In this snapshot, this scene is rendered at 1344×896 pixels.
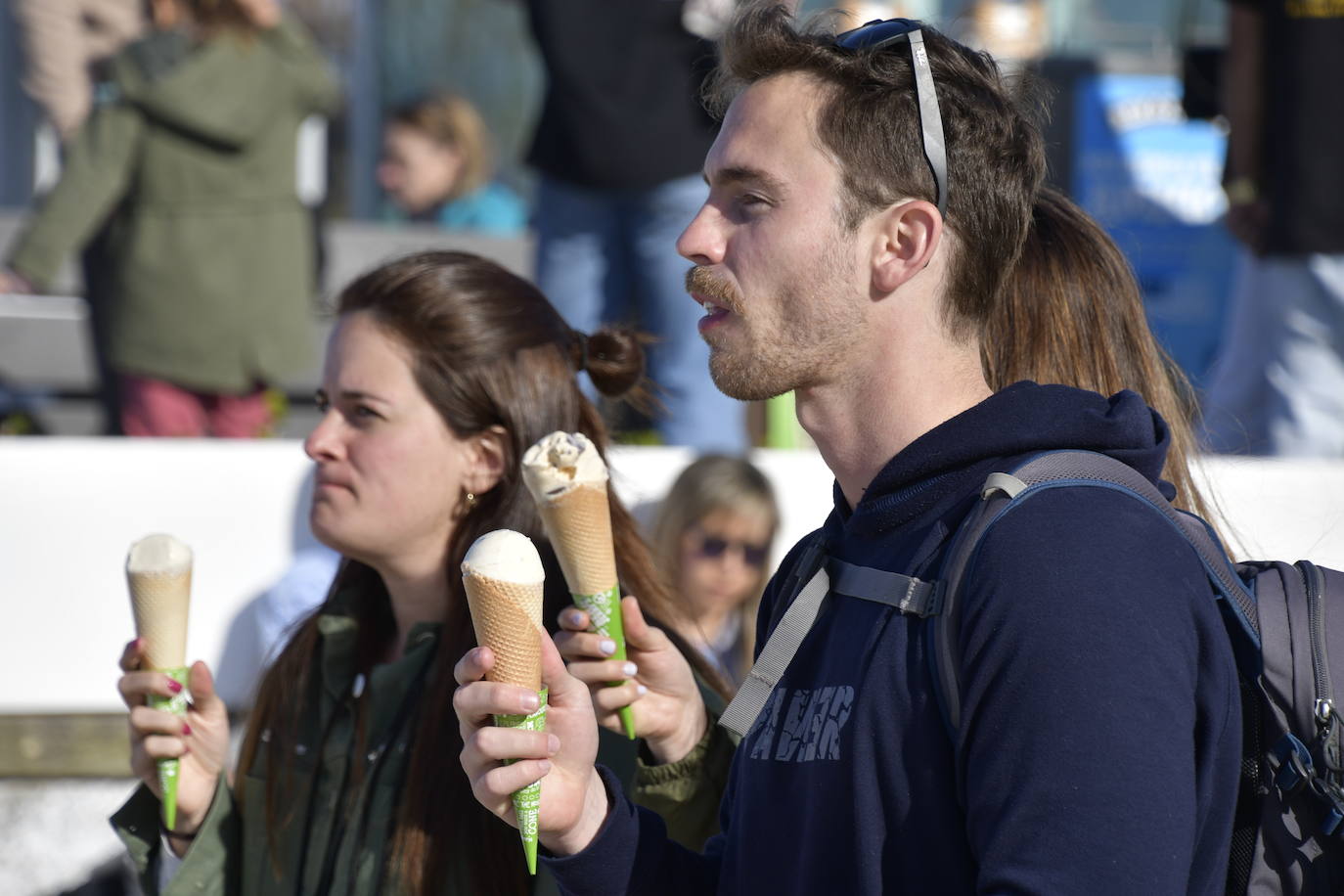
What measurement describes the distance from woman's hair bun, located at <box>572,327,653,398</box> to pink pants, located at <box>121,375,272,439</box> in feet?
10.4

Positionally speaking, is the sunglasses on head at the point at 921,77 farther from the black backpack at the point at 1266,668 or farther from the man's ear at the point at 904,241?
the black backpack at the point at 1266,668

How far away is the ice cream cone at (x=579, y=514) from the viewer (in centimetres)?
215

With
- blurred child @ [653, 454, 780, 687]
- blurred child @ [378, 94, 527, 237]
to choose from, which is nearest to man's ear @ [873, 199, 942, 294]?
blurred child @ [653, 454, 780, 687]

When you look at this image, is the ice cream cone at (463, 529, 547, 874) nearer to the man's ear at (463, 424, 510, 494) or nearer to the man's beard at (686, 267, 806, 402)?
the man's beard at (686, 267, 806, 402)

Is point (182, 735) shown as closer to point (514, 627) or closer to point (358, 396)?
point (358, 396)

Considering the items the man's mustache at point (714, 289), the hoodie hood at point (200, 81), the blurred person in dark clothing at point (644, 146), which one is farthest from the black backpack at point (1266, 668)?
the hoodie hood at point (200, 81)

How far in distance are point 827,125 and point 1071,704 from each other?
2.62ft

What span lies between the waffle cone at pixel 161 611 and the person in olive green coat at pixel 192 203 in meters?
3.23

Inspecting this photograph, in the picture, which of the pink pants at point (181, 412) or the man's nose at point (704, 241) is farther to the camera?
the pink pants at point (181, 412)

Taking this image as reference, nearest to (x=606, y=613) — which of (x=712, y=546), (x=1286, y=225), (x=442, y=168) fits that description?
(x=712, y=546)

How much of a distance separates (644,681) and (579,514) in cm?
43

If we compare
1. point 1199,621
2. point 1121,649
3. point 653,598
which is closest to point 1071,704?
point 1121,649

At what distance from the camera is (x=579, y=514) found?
217cm

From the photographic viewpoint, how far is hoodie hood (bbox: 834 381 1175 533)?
1710 mm
